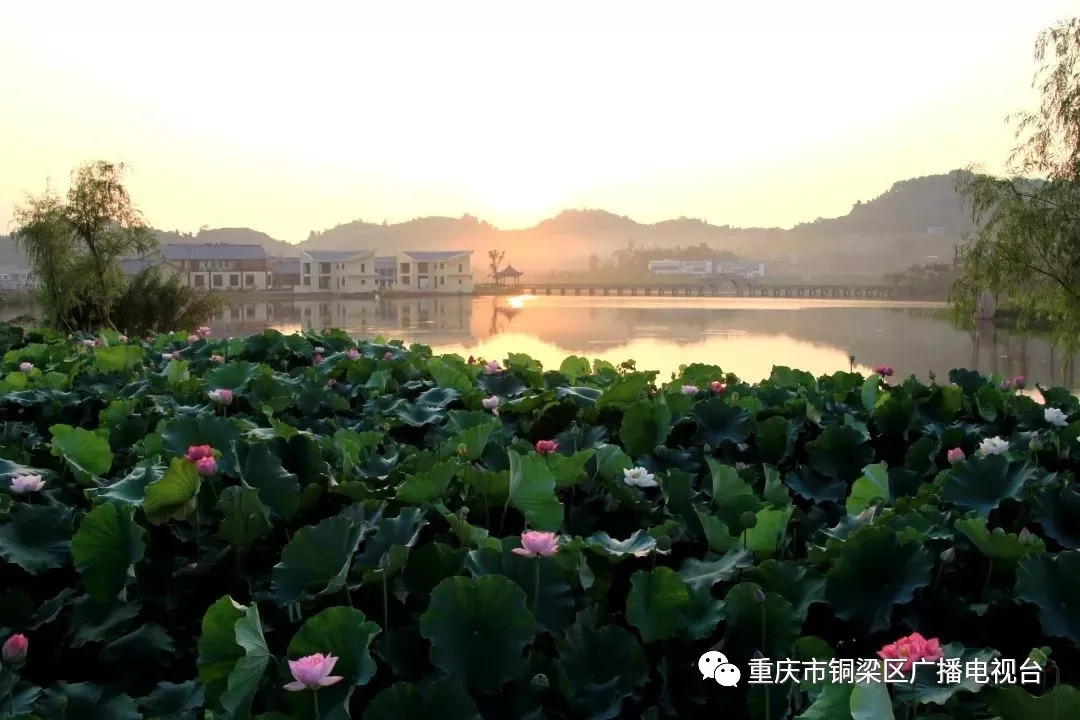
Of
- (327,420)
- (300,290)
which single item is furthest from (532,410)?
(300,290)

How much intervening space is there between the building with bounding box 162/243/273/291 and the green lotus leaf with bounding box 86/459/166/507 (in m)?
50.3

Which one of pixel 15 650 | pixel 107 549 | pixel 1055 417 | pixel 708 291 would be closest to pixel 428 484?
pixel 107 549

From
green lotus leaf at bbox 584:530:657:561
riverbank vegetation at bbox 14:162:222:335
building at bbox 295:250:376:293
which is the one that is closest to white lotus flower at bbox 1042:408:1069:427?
green lotus leaf at bbox 584:530:657:561

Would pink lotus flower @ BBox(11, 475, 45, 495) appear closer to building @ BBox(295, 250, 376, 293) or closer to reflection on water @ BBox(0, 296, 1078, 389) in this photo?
reflection on water @ BBox(0, 296, 1078, 389)

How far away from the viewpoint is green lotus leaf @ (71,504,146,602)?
4.55 feet

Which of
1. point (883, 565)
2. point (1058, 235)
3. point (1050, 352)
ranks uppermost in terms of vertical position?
point (1058, 235)

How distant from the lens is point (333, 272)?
51562 millimetres

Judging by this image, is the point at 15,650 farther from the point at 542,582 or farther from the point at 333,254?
the point at 333,254

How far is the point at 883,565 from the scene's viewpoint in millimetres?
1352

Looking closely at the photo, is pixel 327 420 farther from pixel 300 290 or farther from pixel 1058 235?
pixel 300 290

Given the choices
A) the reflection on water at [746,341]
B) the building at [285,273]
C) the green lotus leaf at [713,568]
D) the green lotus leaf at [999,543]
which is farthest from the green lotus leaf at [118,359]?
the building at [285,273]

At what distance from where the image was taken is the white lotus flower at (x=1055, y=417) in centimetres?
251

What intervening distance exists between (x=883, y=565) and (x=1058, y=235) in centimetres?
1143

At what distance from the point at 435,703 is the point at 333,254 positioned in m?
53.6
